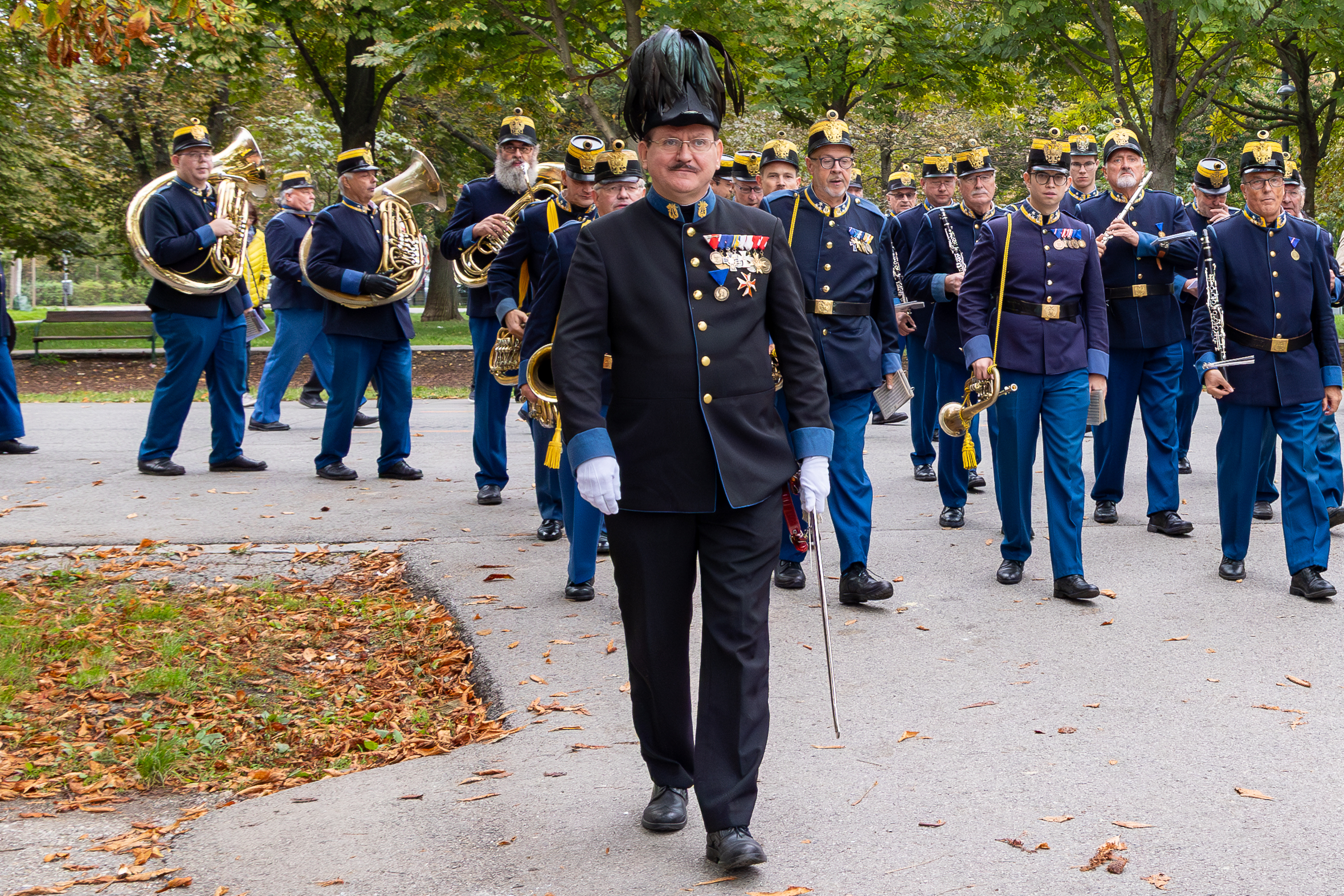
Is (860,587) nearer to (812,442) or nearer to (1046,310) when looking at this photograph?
(1046,310)

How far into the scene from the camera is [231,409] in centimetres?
986

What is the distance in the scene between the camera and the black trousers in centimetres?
365

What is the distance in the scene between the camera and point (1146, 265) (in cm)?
839

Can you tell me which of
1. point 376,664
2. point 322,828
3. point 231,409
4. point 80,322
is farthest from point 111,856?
point 80,322

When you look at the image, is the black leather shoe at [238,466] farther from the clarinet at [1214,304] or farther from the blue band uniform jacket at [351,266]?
the clarinet at [1214,304]

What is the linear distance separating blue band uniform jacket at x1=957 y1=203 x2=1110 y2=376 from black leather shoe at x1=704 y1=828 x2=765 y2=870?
144 inches

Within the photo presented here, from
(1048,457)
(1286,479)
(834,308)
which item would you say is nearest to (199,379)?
(834,308)

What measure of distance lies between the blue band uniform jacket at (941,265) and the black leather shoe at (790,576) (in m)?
2.89

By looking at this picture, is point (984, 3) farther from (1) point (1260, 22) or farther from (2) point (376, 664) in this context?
(2) point (376, 664)

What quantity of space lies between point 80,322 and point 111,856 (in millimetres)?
25160

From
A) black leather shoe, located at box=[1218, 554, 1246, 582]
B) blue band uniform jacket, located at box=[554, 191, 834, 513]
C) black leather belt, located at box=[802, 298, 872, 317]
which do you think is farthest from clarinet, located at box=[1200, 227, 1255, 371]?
blue band uniform jacket, located at box=[554, 191, 834, 513]

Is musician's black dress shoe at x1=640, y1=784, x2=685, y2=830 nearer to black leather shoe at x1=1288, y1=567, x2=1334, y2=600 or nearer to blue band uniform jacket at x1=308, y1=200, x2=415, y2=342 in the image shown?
black leather shoe at x1=1288, y1=567, x2=1334, y2=600

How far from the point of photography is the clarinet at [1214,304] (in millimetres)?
6859

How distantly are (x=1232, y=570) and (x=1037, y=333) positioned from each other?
1584 millimetres
